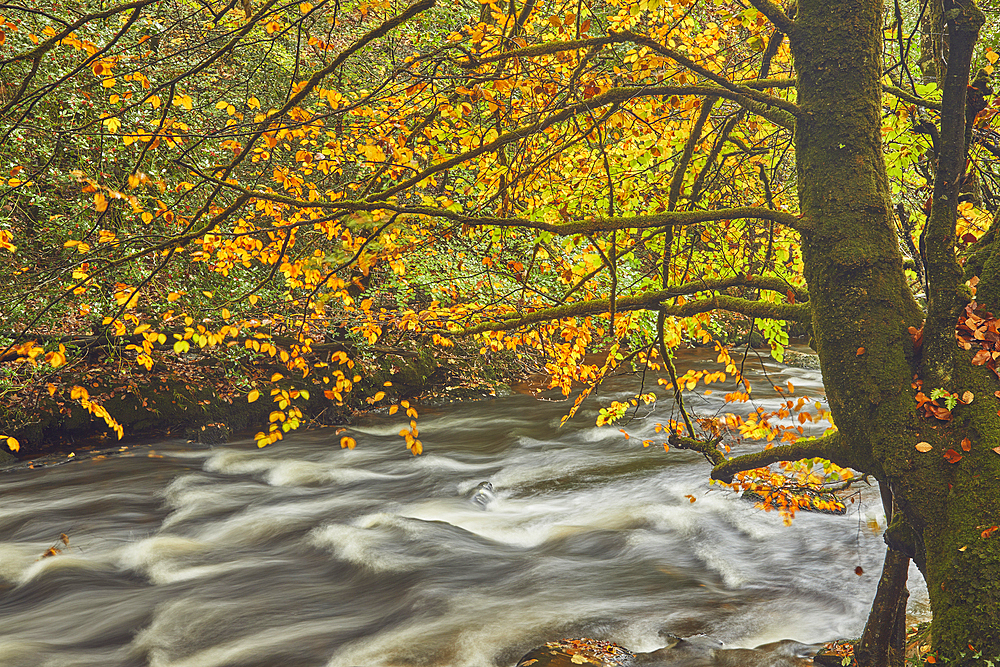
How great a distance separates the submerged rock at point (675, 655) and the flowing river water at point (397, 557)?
166 millimetres

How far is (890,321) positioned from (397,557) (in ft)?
16.3

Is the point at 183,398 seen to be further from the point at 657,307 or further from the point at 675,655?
the point at 657,307

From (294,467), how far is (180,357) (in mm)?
2394

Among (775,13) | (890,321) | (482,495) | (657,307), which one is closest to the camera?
(890,321)

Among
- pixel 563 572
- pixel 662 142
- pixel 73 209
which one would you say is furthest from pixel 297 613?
pixel 73 209

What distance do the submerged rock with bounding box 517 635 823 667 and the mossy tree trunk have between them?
201cm

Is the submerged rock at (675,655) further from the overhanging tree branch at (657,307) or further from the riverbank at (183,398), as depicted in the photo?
the riverbank at (183,398)

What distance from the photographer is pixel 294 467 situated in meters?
9.44

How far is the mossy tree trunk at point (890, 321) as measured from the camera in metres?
2.83

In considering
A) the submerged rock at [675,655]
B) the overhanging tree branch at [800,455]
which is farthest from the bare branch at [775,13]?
the submerged rock at [675,655]

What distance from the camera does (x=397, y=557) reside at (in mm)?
6746

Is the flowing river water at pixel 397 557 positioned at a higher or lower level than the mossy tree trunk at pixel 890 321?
lower

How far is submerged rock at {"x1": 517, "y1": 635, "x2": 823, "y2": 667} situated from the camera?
15.6 ft

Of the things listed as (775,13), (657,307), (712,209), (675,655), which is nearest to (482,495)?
(675,655)
